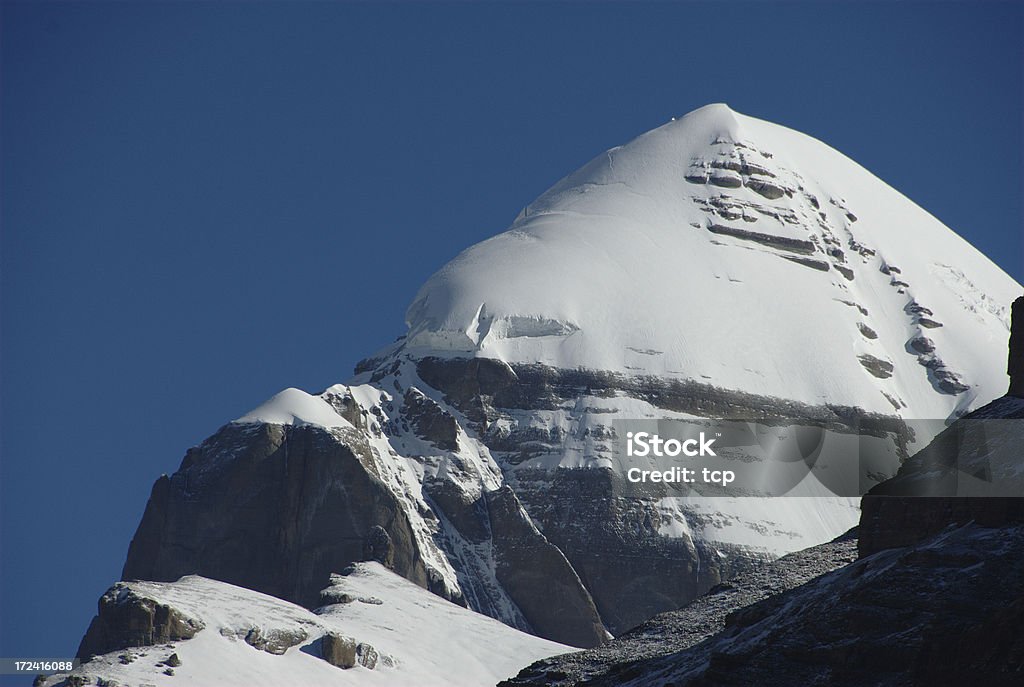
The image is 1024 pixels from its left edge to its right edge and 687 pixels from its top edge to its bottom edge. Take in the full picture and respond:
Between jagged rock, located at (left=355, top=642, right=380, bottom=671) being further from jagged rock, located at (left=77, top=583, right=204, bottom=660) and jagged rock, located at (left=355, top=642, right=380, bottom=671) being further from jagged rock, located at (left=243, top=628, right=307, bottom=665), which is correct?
jagged rock, located at (left=77, top=583, right=204, bottom=660)

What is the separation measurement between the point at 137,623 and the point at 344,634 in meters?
16.7

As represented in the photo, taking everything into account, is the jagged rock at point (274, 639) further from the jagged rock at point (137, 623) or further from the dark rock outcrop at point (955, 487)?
the dark rock outcrop at point (955, 487)

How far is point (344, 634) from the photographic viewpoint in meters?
169

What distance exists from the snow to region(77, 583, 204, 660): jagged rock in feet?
4.17

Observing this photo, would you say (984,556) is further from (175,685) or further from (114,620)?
(114,620)

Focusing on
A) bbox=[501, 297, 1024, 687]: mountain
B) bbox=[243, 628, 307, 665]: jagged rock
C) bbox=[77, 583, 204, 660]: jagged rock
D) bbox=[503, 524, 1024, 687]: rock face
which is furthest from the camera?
bbox=[243, 628, 307, 665]: jagged rock

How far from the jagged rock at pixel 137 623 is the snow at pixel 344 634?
50.1 inches

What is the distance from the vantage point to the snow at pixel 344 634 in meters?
152

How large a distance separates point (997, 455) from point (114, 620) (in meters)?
84.8

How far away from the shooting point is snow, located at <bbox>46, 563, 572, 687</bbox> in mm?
152000

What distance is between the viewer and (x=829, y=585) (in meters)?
87.3

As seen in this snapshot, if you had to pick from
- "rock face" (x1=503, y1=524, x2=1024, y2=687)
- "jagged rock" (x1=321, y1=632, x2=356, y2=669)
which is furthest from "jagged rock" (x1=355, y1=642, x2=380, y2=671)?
"rock face" (x1=503, y1=524, x2=1024, y2=687)

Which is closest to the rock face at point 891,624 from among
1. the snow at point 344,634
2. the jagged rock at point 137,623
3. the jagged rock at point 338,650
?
the snow at point 344,634

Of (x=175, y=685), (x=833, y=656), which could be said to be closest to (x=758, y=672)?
(x=833, y=656)
